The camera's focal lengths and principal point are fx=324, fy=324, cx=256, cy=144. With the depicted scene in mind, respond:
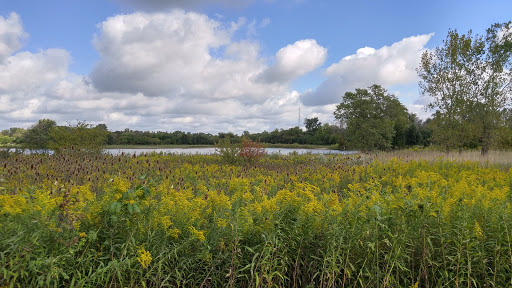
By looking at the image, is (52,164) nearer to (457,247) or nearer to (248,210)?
(248,210)

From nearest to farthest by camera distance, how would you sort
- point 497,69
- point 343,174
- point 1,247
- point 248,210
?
point 1,247
point 248,210
point 343,174
point 497,69

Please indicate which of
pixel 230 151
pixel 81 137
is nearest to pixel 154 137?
pixel 81 137

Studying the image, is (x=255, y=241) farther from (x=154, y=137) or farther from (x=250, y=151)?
(x=154, y=137)

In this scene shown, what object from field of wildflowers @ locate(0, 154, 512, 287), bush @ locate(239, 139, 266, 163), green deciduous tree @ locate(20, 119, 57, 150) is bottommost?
field of wildflowers @ locate(0, 154, 512, 287)

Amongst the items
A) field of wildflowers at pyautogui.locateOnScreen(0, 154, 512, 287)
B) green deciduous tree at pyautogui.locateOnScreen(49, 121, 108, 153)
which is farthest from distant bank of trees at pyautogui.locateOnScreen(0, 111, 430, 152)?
field of wildflowers at pyautogui.locateOnScreen(0, 154, 512, 287)

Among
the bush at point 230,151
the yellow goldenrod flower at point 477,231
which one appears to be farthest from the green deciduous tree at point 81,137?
the yellow goldenrod flower at point 477,231

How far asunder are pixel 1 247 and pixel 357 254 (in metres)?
2.73

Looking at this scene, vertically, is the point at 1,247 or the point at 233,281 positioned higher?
the point at 1,247

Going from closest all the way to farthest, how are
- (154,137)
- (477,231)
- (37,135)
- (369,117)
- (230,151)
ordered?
(477,231)
(230,151)
(37,135)
(154,137)
(369,117)

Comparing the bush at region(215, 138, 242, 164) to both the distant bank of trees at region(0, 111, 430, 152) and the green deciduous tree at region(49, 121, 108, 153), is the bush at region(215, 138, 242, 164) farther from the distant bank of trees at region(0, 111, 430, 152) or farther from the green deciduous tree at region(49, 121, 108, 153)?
the green deciduous tree at region(49, 121, 108, 153)

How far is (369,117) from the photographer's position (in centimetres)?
3194

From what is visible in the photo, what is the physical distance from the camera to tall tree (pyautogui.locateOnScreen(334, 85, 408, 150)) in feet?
99.1

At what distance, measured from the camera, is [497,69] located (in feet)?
60.2

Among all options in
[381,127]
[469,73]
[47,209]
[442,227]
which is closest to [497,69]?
[469,73]
